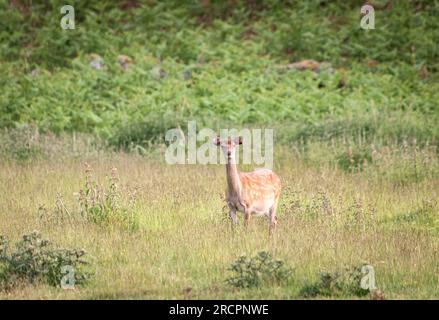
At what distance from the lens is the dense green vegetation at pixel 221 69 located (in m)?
22.1

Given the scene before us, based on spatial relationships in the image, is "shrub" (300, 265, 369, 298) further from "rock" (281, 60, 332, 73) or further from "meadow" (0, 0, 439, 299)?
"rock" (281, 60, 332, 73)

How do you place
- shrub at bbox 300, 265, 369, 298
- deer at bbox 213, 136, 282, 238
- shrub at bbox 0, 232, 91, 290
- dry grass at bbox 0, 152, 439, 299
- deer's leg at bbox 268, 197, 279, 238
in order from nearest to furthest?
shrub at bbox 300, 265, 369, 298 → dry grass at bbox 0, 152, 439, 299 → shrub at bbox 0, 232, 91, 290 → deer at bbox 213, 136, 282, 238 → deer's leg at bbox 268, 197, 279, 238

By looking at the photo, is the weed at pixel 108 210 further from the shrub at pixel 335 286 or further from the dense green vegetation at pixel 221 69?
the dense green vegetation at pixel 221 69

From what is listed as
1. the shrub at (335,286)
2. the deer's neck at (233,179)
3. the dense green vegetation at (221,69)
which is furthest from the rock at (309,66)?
the shrub at (335,286)

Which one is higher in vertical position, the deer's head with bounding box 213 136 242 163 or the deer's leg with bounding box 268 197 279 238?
the deer's head with bounding box 213 136 242 163

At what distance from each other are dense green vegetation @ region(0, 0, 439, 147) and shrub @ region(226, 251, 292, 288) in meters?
8.47

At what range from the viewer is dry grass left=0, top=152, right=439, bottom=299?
12.0 metres

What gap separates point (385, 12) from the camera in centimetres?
2928

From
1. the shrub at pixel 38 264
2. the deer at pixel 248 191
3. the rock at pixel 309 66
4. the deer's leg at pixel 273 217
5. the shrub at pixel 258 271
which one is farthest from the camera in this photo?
the rock at pixel 309 66

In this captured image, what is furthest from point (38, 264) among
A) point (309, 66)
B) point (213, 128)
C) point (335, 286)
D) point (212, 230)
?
point (309, 66)

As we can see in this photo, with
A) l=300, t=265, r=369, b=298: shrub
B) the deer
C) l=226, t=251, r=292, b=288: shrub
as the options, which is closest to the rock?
the deer

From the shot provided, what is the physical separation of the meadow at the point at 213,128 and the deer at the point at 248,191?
0.26 metres
